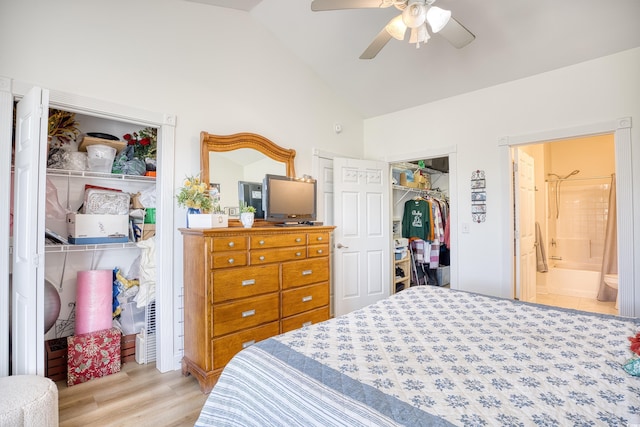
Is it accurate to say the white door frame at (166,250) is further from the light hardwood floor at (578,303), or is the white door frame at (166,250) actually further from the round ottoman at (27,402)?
the light hardwood floor at (578,303)

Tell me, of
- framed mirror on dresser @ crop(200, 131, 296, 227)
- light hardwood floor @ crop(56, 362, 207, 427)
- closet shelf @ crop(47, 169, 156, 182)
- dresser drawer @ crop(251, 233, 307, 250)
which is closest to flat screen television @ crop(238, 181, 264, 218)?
framed mirror on dresser @ crop(200, 131, 296, 227)

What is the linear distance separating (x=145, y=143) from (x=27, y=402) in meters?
2.05

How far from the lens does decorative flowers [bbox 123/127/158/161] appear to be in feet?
9.47

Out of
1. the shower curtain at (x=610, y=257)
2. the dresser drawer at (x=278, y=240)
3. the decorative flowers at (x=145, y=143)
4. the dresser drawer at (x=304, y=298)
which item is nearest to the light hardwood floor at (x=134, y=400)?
the dresser drawer at (x=304, y=298)

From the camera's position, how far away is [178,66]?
8.73ft

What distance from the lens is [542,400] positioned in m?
0.94

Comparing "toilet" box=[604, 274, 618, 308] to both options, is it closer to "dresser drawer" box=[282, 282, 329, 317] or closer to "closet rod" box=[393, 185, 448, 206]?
"closet rod" box=[393, 185, 448, 206]

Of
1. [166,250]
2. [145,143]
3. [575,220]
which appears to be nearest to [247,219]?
[166,250]

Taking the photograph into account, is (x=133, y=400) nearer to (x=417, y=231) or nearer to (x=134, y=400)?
(x=134, y=400)

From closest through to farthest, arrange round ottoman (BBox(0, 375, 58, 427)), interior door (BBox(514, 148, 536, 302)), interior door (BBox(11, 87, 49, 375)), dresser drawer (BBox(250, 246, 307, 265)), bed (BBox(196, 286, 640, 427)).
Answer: bed (BBox(196, 286, 640, 427)) < round ottoman (BBox(0, 375, 58, 427)) < interior door (BBox(11, 87, 49, 375)) < dresser drawer (BBox(250, 246, 307, 265)) < interior door (BBox(514, 148, 536, 302))

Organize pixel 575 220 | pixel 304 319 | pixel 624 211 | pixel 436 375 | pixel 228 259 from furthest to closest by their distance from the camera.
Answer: pixel 575 220
pixel 304 319
pixel 624 211
pixel 228 259
pixel 436 375

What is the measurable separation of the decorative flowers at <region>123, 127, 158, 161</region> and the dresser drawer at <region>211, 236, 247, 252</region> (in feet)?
4.00

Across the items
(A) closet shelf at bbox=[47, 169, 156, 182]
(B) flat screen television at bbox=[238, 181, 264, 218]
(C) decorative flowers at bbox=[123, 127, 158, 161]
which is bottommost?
(B) flat screen television at bbox=[238, 181, 264, 218]

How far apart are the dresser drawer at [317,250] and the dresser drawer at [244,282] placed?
1.31 feet
